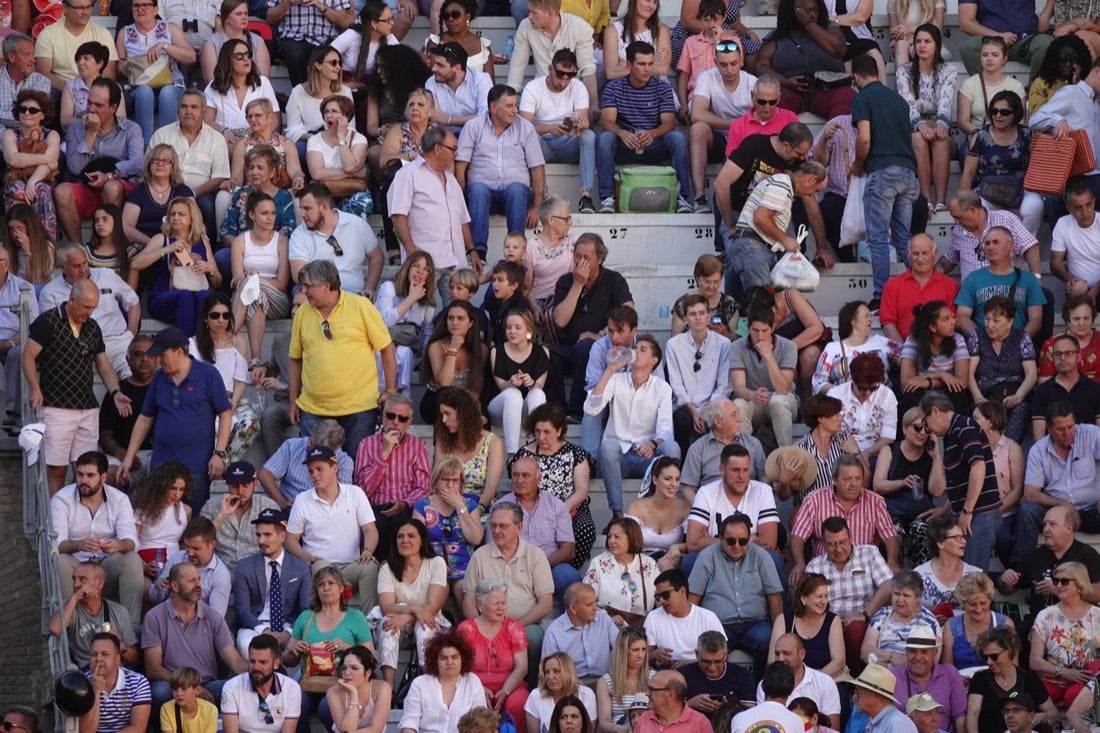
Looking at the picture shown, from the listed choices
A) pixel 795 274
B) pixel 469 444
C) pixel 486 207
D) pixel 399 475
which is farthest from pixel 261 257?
pixel 795 274

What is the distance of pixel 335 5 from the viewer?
16.0m

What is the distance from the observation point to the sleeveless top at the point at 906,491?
12617mm

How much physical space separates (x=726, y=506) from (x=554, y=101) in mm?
4085

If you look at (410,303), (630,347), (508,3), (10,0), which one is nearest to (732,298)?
(630,347)

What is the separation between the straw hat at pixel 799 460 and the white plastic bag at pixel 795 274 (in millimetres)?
1441

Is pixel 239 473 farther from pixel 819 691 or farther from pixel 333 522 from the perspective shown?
pixel 819 691

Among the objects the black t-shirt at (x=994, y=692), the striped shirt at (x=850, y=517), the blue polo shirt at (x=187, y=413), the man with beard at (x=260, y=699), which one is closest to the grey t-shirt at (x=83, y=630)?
the man with beard at (x=260, y=699)

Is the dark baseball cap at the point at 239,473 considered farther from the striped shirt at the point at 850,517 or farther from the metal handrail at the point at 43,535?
the striped shirt at the point at 850,517

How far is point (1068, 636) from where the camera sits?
39.0 ft

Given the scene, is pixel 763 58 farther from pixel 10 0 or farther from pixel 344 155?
pixel 10 0

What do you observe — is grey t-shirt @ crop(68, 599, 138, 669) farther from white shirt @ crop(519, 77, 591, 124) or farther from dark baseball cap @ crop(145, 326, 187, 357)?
white shirt @ crop(519, 77, 591, 124)

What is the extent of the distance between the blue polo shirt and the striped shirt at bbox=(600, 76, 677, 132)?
12.9ft

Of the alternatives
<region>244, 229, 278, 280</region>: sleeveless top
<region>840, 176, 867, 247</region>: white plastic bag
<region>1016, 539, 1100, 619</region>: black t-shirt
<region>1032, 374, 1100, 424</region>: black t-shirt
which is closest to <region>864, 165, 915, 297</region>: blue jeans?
<region>840, 176, 867, 247</region>: white plastic bag

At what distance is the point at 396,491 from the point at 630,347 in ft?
5.61
